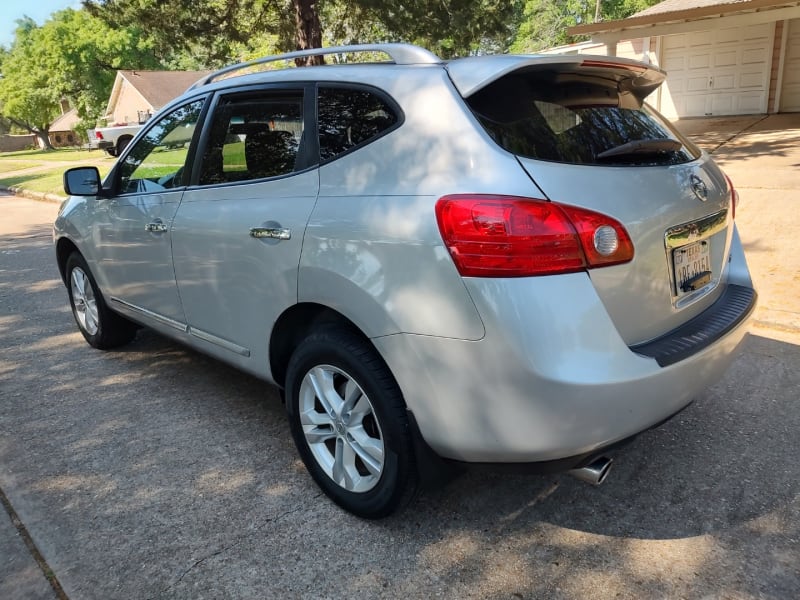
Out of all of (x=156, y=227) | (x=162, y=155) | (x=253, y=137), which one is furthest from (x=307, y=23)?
(x=253, y=137)

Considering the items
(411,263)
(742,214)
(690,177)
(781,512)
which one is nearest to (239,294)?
(411,263)

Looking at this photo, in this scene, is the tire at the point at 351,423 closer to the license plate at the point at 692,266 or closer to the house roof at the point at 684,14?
the license plate at the point at 692,266

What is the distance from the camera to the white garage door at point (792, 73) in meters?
16.4

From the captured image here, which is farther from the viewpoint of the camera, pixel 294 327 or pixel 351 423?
pixel 294 327

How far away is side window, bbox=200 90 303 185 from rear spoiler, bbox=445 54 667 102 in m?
0.81

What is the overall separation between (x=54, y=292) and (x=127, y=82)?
4939 centimetres

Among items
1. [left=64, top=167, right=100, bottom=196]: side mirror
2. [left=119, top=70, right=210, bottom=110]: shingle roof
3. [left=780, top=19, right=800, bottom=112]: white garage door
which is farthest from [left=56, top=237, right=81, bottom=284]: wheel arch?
[left=119, top=70, right=210, bottom=110]: shingle roof

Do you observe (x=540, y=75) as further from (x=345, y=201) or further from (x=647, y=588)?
(x=647, y=588)

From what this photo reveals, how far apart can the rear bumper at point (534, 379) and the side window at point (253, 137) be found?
1.12 m

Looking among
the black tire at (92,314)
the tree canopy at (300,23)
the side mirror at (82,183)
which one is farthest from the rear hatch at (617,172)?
the tree canopy at (300,23)

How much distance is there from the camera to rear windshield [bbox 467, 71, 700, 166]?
227 cm

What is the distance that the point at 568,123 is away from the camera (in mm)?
2420

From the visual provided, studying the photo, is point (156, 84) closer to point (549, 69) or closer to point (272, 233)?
point (272, 233)

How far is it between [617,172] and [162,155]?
104 inches
